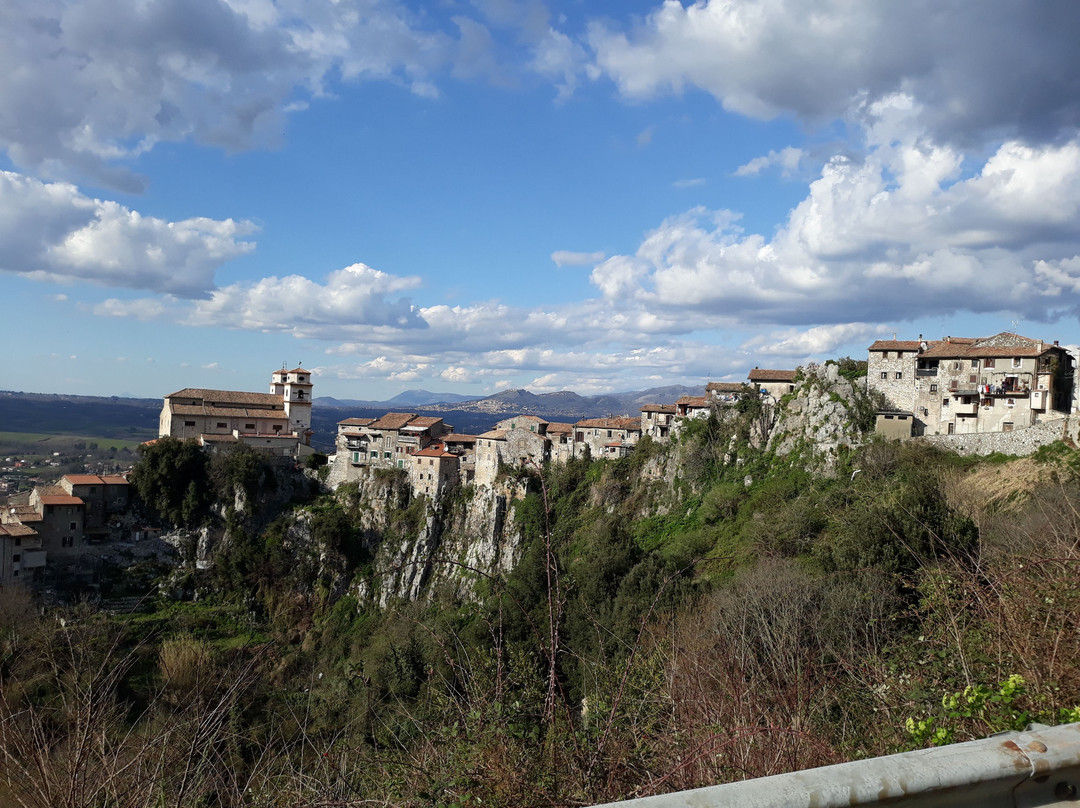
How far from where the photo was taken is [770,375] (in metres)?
43.9

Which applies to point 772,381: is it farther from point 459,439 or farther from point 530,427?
point 459,439

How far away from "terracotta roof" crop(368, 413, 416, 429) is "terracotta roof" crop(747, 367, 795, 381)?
28.4m

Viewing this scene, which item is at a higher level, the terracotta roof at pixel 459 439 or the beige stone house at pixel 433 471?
the terracotta roof at pixel 459 439

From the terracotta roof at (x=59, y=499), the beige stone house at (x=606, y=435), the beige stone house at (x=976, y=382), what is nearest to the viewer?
the beige stone house at (x=976, y=382)

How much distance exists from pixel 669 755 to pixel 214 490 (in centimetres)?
5247

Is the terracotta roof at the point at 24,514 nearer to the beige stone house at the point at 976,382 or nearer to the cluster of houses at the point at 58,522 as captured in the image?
the cluster of houses at the point at 58,522

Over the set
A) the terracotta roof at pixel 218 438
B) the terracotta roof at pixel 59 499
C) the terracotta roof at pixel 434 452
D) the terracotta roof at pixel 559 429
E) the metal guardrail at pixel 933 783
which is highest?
the metal guardrail at pixel 933 783

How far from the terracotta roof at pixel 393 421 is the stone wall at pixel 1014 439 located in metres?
38.6

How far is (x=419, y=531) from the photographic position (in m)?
49.6

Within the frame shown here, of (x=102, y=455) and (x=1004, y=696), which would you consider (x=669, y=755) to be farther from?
(x=102, y=455)

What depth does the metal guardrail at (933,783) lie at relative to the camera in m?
2.22

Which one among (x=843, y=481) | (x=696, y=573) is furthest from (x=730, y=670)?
(x=843, y=481)

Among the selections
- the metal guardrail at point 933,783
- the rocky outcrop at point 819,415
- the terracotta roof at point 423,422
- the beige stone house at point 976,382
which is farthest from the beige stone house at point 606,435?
the metal guardrail at point 933,783

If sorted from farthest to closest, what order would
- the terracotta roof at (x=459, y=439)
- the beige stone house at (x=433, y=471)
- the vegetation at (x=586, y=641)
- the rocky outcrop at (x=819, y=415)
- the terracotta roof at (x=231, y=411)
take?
the terracotta roof at (x=459, y=439) → the terracotta roof at (x=231, y=411) → the beige stone house at (x=433, y=471) → the rocky outcrop at (x=819, y=415) → the vegetation at (x=586, y=641)
